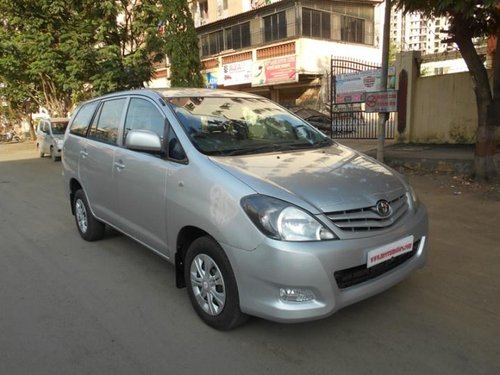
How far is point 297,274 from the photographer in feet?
9.17

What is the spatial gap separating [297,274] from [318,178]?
→ 744mm

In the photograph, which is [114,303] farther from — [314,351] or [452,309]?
[452,309]

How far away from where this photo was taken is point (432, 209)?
6.61m

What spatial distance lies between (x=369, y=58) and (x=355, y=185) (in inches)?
1028

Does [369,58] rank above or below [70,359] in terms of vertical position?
above

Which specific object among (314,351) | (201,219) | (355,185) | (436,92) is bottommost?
(314,351)

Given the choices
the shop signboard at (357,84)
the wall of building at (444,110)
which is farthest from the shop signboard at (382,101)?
the wall of building at (444,110)

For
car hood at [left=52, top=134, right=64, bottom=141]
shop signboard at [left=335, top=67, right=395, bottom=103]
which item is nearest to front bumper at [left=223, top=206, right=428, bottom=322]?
shop signboard at [left=335, top=67, right=395, bottom=103]

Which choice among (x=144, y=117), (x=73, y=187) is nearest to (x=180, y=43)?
(x=73, y=187)

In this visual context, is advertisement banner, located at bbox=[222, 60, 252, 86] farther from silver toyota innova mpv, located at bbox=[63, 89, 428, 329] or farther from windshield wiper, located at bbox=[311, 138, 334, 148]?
windshield wiper, located at bbox=[311, 138, 334, 148]

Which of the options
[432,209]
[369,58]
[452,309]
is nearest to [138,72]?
[432,209]

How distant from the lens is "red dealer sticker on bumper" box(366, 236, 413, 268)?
9.86 ft

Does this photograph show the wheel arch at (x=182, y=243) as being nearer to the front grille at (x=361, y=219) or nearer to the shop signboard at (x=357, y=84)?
the front grille at (x=361, y=219)

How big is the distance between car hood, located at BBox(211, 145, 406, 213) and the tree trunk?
459 cm
